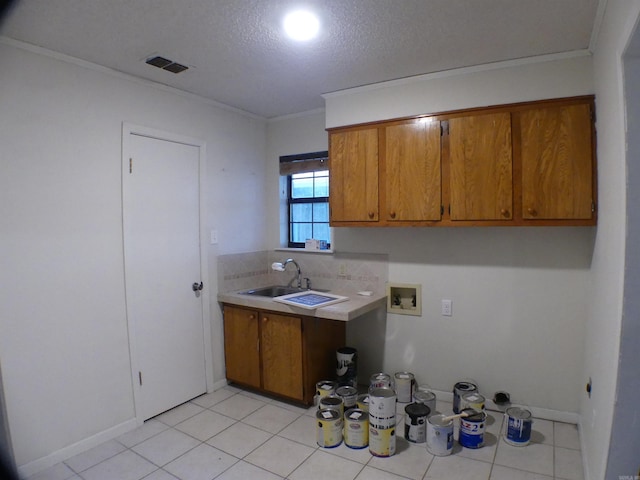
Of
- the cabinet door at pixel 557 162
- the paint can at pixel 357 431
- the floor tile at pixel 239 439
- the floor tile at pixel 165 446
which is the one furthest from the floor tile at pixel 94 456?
the cabinet door at pixel 557 162

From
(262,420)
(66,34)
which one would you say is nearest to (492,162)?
(262,420)

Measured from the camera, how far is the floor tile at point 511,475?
6.66 feet

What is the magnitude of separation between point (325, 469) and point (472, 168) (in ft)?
7.00

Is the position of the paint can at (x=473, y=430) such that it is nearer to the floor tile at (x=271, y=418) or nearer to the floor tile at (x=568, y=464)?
the floor tile at (x=568, y=464)

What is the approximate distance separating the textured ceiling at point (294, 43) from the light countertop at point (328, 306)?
1704 mm

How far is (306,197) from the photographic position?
12.5 ft

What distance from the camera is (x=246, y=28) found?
79.7 inches

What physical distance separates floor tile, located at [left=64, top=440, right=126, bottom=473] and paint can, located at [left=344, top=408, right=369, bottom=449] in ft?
4.79

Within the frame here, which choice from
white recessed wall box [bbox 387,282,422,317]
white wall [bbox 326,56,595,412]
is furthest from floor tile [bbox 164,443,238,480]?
white recessed wall box [bbox 387,282,422,317]

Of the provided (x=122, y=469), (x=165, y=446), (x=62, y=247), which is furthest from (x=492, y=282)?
(x=62, y=247)

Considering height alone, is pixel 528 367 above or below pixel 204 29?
below

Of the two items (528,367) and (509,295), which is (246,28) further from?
(528,367)

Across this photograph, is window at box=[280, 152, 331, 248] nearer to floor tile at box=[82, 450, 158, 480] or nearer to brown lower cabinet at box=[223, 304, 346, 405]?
brown lower cabinet at box=[223, 304, 346, 405]

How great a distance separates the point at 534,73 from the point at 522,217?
0.94 m
